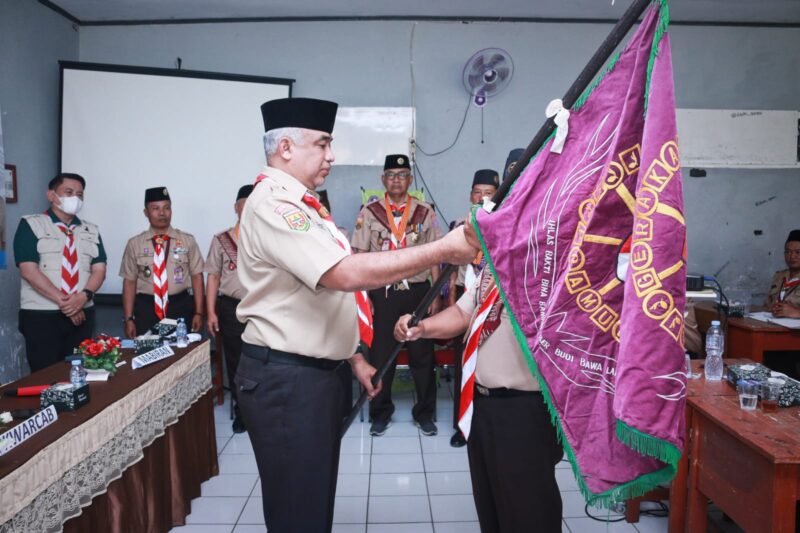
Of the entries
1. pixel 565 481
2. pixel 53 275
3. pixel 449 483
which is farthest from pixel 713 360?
pixel 53 275

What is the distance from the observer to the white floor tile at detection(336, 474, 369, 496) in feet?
10.2

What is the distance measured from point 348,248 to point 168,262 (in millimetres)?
2977

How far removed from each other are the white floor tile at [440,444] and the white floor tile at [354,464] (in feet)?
1.38

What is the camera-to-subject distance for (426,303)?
6.24 ft

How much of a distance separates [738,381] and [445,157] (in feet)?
11.5

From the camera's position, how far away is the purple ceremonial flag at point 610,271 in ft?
3.77

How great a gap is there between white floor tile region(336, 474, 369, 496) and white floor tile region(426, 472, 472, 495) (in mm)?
372

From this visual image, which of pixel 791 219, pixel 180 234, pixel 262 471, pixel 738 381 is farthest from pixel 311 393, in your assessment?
pixel 791 219

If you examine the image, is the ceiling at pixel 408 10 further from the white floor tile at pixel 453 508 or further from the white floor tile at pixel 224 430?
the white floor tile at pixel 453 508

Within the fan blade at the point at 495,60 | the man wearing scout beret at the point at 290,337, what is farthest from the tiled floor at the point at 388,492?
the fan blade at the point at 495,60

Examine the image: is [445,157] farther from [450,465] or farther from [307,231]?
[307,231]

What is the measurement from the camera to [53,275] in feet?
12.7

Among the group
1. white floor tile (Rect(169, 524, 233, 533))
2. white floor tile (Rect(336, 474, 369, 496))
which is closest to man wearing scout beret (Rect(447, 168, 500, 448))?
white floor tile (Rect(336, 474, 369, 496))

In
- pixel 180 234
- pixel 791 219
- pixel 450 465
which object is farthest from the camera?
pixel 791 219
